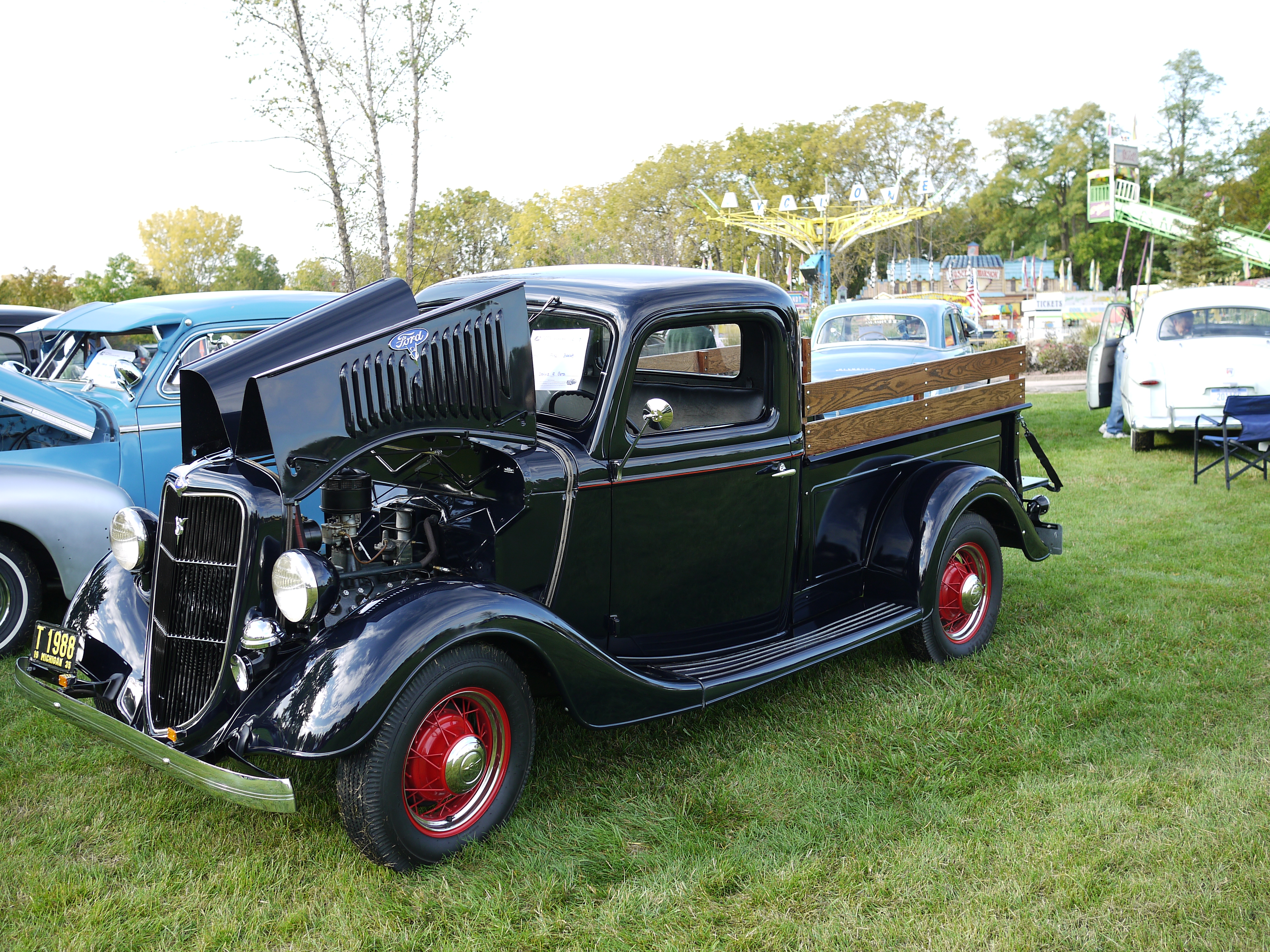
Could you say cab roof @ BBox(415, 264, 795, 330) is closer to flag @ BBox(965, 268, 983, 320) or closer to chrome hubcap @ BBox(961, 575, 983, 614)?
chrome hubcap @ BBox(961, 575, 983, 614)

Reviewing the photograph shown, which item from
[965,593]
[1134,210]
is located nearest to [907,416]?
[965,593]

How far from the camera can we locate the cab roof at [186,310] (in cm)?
657

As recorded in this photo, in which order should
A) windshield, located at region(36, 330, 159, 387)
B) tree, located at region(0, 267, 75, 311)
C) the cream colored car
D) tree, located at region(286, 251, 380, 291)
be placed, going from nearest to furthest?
windshield, located at region(36, 330, 159, 387), the cream colored car, tree, located at region(286, 251, 380, 291), tree, located at region(0, 267, 75, 311)

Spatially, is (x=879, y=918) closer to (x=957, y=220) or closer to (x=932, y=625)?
(x=932, y=625)

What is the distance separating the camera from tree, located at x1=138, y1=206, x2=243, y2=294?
52.6 metres

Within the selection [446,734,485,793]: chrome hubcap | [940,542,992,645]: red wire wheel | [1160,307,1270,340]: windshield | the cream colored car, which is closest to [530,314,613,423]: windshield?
[446,734,485,793]: chrome hubcap

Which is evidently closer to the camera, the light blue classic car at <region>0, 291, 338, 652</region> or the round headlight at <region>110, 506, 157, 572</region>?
the round headlight at <region>110, 506, 157, 572</region>

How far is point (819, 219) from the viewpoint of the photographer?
3766 cm

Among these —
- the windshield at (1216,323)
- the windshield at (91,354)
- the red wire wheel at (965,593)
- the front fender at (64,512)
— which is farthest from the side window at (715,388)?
the windshield at (1216,323)

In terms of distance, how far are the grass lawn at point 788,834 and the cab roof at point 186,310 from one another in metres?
2.94

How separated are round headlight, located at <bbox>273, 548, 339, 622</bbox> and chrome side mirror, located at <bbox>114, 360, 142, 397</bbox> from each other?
162 inches

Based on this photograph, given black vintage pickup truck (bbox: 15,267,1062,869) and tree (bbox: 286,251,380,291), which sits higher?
tree (bbox: 286,251,380,291)

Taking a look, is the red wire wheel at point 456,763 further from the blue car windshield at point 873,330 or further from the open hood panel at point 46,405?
the blue car windshield at point 873,330

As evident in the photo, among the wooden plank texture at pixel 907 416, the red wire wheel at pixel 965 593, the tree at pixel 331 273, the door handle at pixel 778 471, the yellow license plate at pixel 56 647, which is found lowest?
the red wire wheel at pixel 965 593
